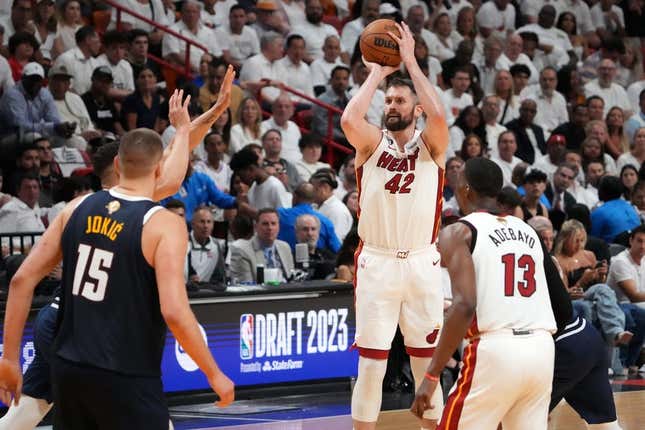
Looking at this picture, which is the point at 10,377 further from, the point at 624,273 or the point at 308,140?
the point at 308,140

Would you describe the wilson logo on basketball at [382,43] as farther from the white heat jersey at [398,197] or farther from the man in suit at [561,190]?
the man in suit at [561,190]

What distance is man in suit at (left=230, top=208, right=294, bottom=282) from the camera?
11.1 meters

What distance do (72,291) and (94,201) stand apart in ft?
1.27

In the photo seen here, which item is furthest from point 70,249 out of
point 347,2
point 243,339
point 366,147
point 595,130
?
point 347,2

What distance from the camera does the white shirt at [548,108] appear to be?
1723 cm

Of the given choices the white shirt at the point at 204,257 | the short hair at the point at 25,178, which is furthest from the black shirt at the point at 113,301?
the short hair at the point at 25,178

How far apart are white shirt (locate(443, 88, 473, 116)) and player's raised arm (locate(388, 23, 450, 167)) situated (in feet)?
29.3

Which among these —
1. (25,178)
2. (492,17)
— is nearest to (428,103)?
(25,178)

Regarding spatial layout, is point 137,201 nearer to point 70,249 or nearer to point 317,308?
point 70,249

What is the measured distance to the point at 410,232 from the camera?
7199mm

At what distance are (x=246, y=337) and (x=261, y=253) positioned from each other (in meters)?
1.30

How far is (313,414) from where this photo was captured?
938 centimetres

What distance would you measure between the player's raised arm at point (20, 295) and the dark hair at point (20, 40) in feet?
27.4

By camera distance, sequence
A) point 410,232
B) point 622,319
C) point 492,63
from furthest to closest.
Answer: point 492,63, point 622,319, point 410,232
